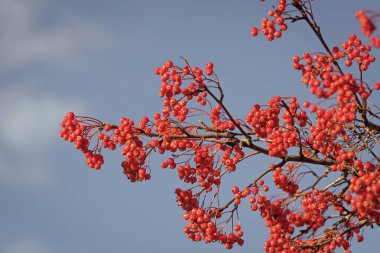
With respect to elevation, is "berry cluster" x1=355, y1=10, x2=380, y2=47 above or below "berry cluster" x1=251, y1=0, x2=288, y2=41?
below

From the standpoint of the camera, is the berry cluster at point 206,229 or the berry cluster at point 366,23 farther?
the berry cluster at point 206,229

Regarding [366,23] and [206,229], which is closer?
[366,23]

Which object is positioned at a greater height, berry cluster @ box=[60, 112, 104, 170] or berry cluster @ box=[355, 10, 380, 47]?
berry cluster @ box=[60, 112, 104, 170]

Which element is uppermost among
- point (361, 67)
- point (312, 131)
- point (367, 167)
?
point (361, 67)

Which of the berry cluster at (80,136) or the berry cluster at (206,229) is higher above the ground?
the berry cluster at (80,136)

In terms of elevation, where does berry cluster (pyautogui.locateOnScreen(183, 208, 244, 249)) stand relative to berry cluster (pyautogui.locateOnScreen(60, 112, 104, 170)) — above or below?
below

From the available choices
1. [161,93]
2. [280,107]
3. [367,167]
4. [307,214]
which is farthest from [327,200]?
[161,93]

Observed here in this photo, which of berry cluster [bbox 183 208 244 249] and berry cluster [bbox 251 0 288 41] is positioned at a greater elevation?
berry cluster [bbox 251 0 288 41]

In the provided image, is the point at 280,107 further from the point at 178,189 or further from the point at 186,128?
the point at 178,189

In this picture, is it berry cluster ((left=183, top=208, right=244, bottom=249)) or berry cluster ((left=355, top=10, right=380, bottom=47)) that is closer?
berry cluster ((left=355, top=10, right=380, bottom=47))

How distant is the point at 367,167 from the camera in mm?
7941

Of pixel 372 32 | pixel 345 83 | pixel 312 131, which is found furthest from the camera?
pixel 312 131

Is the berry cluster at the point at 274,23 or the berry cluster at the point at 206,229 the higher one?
the berry cluster at the point at 274,23

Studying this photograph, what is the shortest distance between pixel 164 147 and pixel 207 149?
681mm
